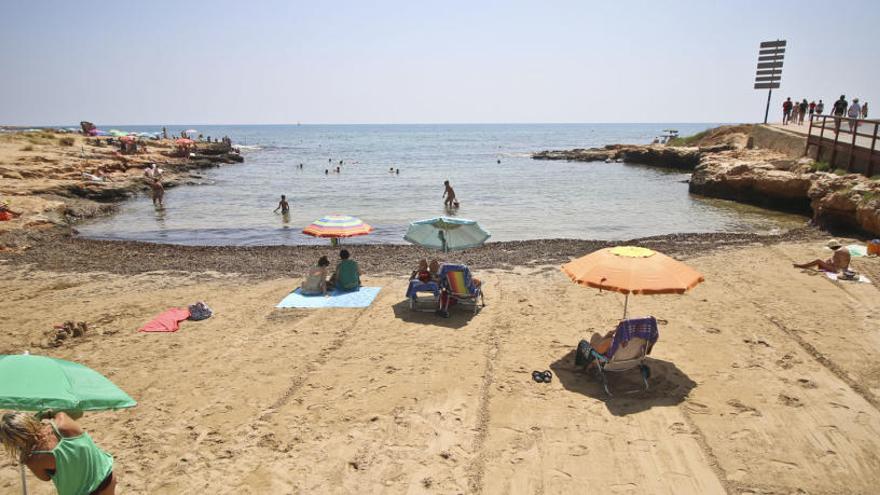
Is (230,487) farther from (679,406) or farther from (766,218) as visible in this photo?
(766,218)

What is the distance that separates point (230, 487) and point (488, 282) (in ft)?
25.3

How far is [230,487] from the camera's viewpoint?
203 inches

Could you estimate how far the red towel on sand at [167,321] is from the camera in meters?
9.02

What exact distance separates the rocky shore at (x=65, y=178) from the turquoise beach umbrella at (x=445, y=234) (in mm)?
15182

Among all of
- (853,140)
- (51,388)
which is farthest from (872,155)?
(51,388)

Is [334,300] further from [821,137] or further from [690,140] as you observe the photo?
[690,140]

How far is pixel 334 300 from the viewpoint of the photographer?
10.6 meters

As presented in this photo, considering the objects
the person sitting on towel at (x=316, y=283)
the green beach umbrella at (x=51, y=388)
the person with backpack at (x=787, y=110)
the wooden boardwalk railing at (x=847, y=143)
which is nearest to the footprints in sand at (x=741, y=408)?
the green beach umbrella at (x=51, y=388)

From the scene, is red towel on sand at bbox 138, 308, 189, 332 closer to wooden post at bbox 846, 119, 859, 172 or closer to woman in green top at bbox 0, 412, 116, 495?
woman in green top at bbox 0, 412, 116, 495

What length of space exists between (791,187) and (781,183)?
1.86 feet

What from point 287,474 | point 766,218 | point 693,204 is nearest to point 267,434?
point 287,474

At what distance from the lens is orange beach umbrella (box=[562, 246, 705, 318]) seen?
6.57 m

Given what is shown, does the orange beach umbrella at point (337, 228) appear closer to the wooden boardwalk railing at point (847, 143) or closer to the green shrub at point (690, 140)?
the wooden boardwalk railing at point (847, 143)

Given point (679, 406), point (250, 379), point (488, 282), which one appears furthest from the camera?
point (488, 282)
